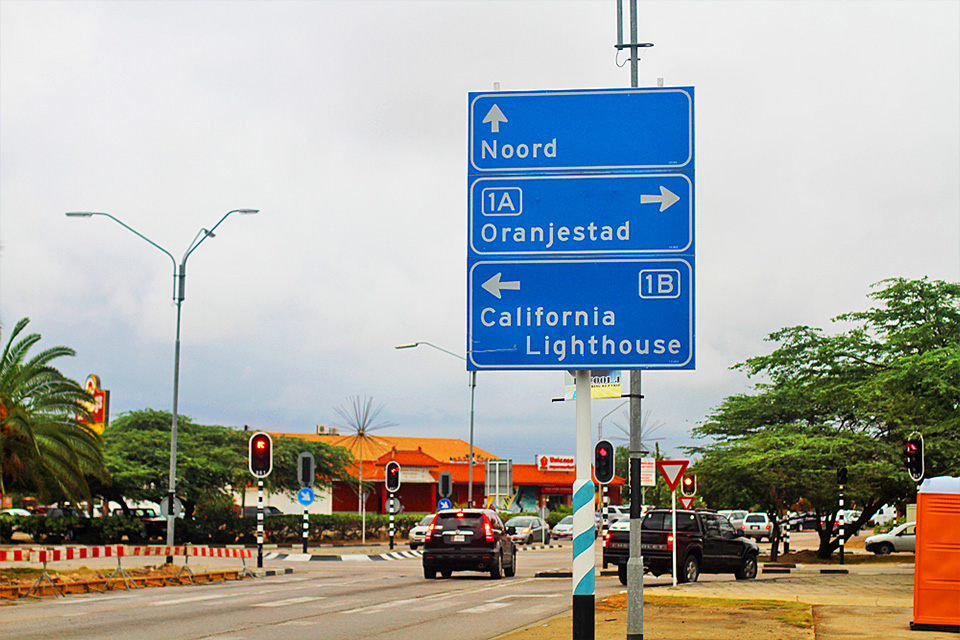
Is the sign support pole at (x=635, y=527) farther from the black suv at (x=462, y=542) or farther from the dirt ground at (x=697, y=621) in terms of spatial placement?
the black suv at (x=462, y=542)

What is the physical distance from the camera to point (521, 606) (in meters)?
20.4

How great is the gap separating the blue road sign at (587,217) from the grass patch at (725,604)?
33.7ft

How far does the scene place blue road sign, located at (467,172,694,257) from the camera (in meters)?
9.41

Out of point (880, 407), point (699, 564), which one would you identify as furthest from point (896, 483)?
point (699, 564)

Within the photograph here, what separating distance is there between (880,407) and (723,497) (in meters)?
8.54

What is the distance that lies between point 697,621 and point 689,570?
10.7 meters

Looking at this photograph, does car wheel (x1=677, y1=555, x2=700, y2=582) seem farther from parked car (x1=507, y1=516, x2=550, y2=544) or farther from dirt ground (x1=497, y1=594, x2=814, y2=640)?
parked car (x1=507, y1=516, x2=550, y2=544)

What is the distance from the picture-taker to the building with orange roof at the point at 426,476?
70.6 meters

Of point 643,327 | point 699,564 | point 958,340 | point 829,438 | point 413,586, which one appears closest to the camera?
point 643,327

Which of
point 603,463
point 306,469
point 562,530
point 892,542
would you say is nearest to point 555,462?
point 562,530

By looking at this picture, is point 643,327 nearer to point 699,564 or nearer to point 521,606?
point 521,606

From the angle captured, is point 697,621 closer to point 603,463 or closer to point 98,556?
point 603,463

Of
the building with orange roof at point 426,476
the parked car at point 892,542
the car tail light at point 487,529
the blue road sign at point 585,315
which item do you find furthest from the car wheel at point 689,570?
the building with orange roof at point 426,476

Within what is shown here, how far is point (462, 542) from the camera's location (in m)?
27.6
